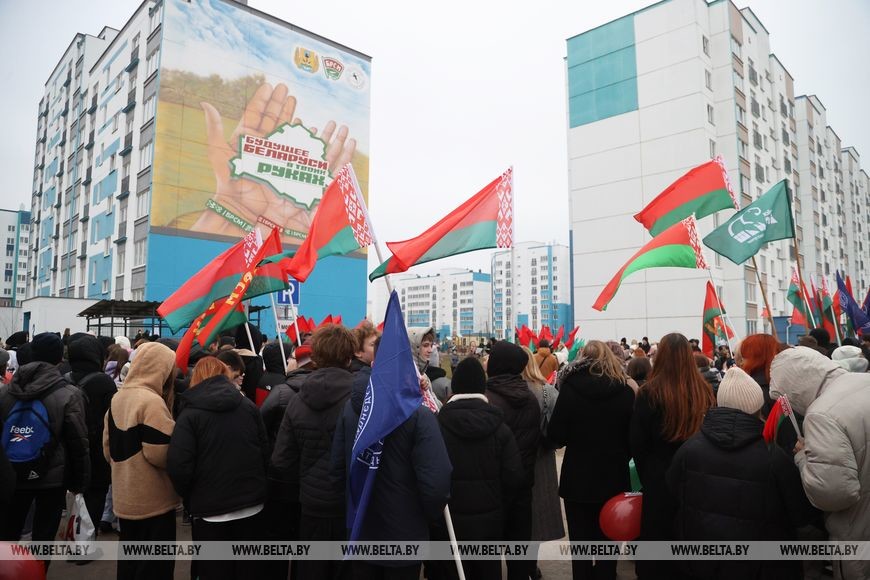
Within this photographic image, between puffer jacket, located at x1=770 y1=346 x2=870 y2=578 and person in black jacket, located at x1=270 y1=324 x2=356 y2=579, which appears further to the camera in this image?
person in black jacket, located at x1=270 y1=324 x2=356 y2=579

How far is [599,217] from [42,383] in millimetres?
33982

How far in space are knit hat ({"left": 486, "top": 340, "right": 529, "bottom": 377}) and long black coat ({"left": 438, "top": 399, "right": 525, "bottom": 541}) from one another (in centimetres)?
77

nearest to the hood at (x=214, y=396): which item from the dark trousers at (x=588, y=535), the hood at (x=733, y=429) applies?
the dark trousers at (x=588, y=535)

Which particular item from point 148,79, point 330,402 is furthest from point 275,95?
point 330,402

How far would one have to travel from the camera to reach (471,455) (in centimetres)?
388

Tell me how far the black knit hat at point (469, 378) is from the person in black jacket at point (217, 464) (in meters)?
1.57

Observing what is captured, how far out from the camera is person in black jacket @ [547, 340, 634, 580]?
4.50 meters

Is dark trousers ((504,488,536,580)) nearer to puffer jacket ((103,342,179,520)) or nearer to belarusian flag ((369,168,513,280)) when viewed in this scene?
belarusian flag ((369,168,513,280))

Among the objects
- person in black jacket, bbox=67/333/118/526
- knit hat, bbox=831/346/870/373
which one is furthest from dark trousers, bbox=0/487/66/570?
knit hat, bbox=831/346/870/373

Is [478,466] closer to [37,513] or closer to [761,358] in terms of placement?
[761,358]

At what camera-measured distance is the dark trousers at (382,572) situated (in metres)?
3.51

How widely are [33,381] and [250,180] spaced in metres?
31.1

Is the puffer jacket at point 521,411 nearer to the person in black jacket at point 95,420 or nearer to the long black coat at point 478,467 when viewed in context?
the long black coat at point 478,467

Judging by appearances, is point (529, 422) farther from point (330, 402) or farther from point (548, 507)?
point (330, 402)
